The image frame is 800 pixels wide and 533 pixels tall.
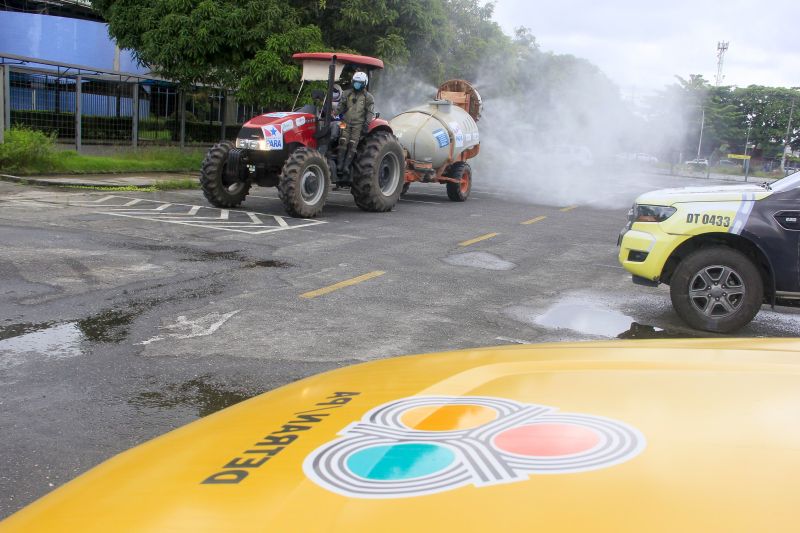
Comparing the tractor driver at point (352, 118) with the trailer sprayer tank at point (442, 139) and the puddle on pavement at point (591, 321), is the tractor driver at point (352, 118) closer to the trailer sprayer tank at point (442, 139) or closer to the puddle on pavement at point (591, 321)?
the trailer sprayer tank at point (442, 139)

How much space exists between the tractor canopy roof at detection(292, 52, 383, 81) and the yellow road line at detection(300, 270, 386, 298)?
6.03m

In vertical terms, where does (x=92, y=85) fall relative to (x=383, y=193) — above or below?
above

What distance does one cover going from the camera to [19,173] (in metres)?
16.5

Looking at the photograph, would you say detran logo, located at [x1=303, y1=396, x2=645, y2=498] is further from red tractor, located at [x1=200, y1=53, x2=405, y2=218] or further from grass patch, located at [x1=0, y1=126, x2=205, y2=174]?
grass patch, located at [x1=0, y1=126, x2=205, y2=174]

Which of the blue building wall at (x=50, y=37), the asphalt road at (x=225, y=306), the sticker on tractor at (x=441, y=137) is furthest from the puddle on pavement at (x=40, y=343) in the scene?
the blue building wall at (x=50, y=37)

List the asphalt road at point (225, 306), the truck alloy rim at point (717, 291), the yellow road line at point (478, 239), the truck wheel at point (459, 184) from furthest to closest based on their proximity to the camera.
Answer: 1. the truck wheel at point (459, 184)
2. the yellow road line at point (478, 239)
3. the truck alloy rim at point (717, 291)
4. the asphalt road at point (225, 306)

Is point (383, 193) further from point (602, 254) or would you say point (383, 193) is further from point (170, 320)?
point (170, 320)

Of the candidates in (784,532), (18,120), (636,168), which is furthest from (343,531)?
(636,168)

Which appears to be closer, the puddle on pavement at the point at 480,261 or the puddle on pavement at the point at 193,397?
the puddle on pavement at the point at 193,397

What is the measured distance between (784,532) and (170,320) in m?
5.73

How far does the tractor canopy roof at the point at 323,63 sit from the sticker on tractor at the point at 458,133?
3458 mm

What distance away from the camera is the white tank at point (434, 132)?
54.7 ft

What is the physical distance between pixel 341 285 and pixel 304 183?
5009 mm

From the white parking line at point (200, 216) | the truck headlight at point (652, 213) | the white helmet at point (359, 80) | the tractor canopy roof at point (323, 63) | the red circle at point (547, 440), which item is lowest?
the white parking line at point (200, 216)
